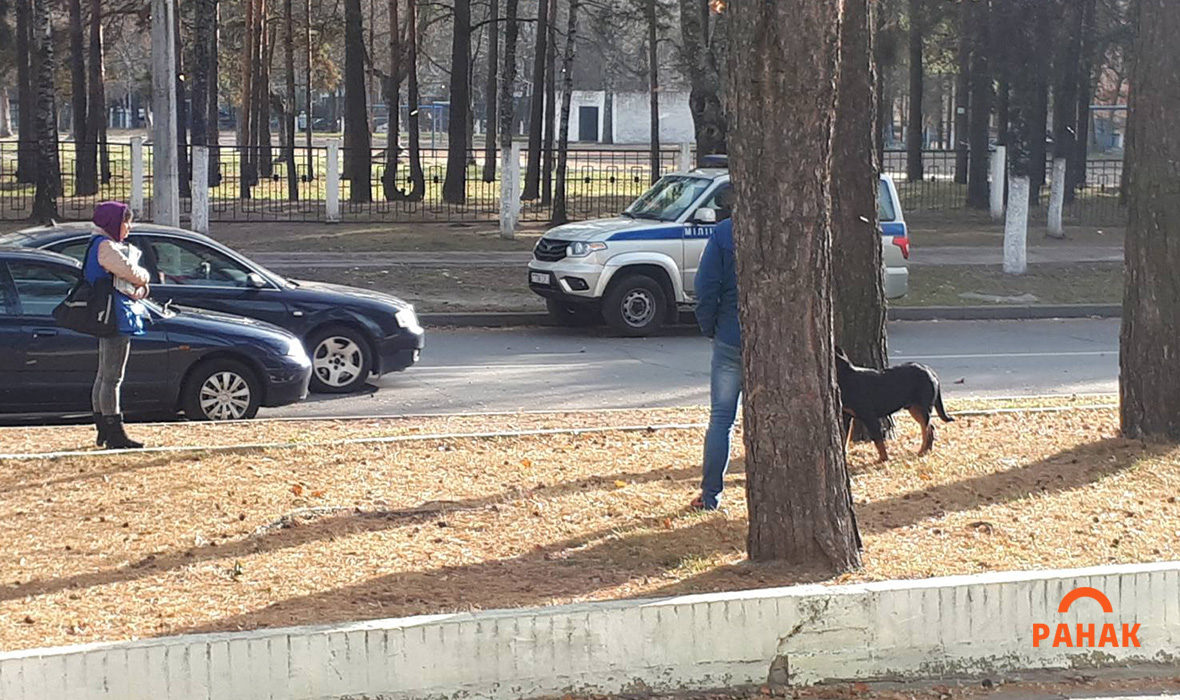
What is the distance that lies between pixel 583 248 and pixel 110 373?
8.57m

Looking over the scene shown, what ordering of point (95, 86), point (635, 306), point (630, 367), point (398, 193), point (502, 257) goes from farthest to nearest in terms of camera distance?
point (95, 86) < point (398, 193) < point (502, 257) < point (635, 306) < point (630, 367)

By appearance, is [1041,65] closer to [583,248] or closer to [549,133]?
[549,133]

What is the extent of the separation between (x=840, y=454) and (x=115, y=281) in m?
4.89

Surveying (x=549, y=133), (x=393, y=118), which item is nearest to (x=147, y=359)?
(x=549, y=133)

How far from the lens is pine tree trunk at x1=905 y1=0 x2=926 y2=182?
111 ft

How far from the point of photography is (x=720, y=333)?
7.59m

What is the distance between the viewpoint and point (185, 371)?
10.9 m

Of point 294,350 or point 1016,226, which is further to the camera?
point 1016,226

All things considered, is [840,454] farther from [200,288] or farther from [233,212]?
[233,212]

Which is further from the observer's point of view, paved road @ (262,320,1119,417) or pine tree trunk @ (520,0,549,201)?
pine tree trunk @ (520,0,549,201)

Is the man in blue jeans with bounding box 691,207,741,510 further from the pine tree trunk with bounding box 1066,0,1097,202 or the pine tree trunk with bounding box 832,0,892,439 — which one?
the pine tree trunk with bounding box 1066,0,1097,202

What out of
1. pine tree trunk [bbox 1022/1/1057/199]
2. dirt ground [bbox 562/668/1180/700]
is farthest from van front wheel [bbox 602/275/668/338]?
pine tree trunk [bbox 1022/1/1057/199]

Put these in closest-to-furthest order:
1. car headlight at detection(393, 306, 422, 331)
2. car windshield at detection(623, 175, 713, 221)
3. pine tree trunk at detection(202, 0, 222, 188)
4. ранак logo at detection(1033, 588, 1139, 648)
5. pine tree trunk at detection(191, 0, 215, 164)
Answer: ранак logo at detection(1033, 588, 1139, 648) < car headlight at detection(393, 306, 422, 331) < car windshield at detection(623, 175, 713, 221) < pine tree trunk at detection(191, 0, 215, 164) < pine tree trunk at detection(202, 0, 222, 188)

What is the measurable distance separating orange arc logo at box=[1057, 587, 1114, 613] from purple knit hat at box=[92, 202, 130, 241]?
606 centimetres
